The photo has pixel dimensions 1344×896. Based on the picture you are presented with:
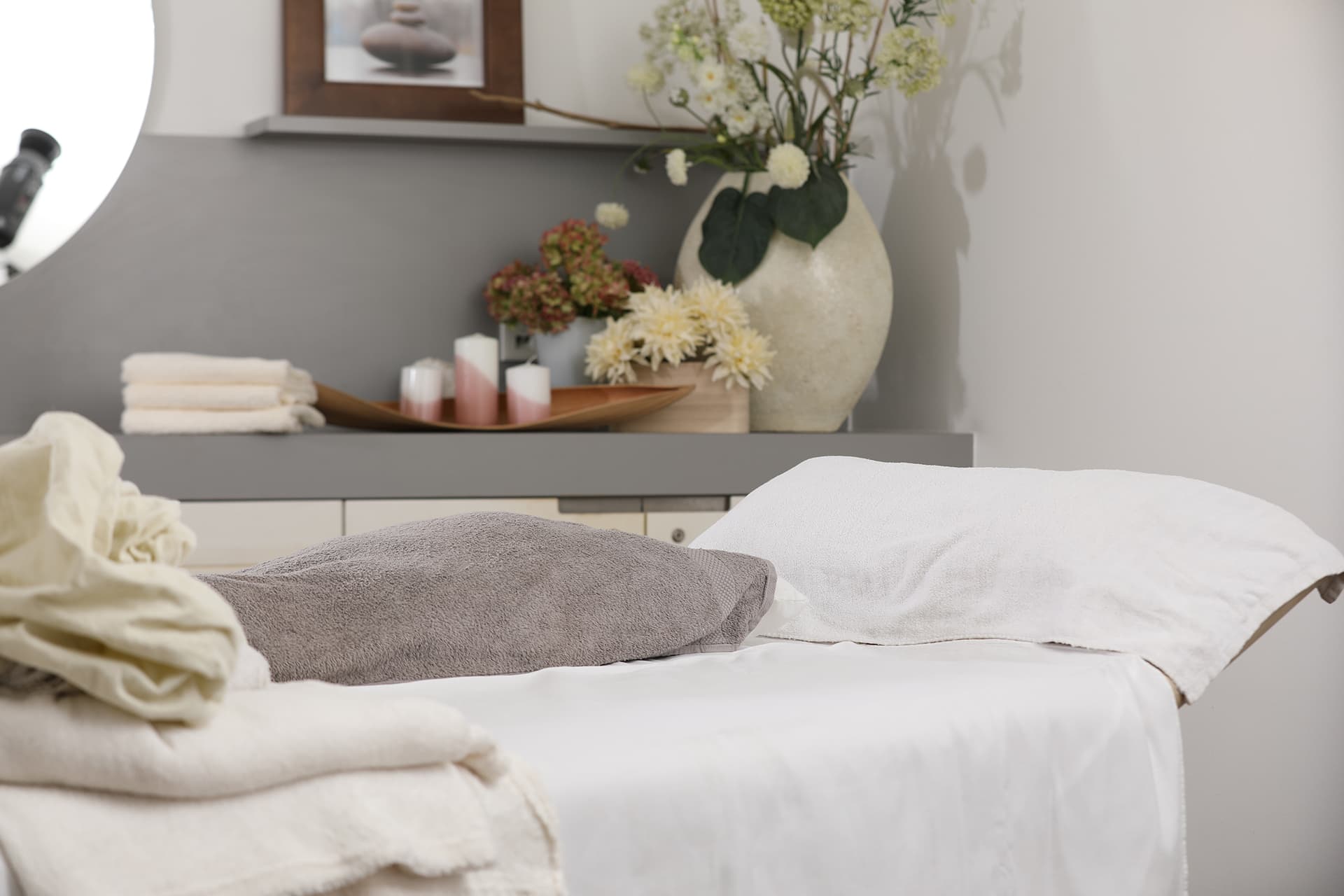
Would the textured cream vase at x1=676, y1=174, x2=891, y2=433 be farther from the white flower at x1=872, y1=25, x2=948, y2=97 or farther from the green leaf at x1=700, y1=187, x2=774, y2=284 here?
the white flower at x1=872, y1=25, x2=948, y2=97

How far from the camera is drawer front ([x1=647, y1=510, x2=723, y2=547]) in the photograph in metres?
1.94

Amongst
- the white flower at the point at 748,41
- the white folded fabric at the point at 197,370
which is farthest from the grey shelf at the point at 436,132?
the white folded fabric at the point at 197,370

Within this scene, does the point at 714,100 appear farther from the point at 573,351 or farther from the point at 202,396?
the point at 202,396

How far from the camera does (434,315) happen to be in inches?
90.6

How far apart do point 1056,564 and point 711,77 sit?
127 cm

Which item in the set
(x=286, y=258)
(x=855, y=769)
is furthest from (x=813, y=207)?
(x=855, y=769)

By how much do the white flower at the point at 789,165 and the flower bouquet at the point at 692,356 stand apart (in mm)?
196

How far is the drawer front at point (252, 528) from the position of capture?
1.76 metres

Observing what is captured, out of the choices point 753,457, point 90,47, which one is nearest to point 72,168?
point 90,47

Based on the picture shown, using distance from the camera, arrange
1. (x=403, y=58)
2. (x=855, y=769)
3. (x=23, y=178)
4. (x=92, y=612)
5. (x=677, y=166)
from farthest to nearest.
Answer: (x=403, y=58) → (x=677, y=166) → (x=23, y=178) → (x=855, y=769) → (x=92, y=612)

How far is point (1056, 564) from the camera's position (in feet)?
3.29

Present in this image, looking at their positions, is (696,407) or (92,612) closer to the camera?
(92,612)

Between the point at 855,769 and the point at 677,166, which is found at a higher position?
the point at 677,166

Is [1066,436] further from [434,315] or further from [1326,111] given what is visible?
[434,315]
